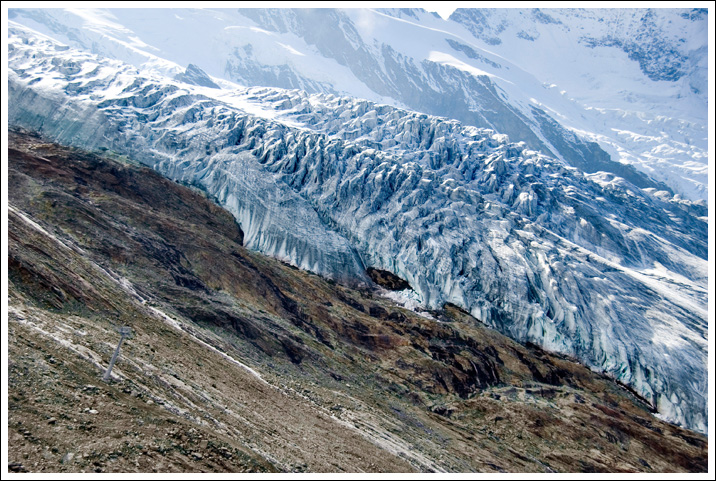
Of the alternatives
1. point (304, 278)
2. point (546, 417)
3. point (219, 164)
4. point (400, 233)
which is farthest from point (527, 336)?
point (219, 164)

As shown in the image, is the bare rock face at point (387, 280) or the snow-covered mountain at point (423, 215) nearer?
the snow-covered mountain at point (423, 215)

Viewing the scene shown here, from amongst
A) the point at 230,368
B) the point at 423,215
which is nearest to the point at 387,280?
the point at 423,215

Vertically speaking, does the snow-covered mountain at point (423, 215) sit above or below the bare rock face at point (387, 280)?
above

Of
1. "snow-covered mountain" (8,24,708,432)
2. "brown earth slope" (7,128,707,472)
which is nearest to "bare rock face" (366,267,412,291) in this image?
"snow-covered mountain" (8,24,708,432)

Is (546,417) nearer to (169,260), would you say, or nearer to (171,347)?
(171,347)

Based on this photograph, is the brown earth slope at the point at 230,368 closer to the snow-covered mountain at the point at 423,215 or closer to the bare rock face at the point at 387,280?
the bare rock face at the point at 387,280

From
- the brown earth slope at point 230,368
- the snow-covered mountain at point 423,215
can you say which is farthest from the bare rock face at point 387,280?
the brown earth slope at point 230,368

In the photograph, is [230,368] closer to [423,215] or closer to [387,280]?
[387,280]

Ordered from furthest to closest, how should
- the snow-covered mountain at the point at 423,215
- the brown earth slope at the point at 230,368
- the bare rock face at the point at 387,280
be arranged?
the bare rock face at the point at 387,280, the snow-covered mountain at the point at 423,215, the brown earth slope at the point at 230,368

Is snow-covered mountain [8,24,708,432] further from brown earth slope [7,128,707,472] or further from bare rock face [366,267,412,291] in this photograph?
brown earth slope [7,128,707,472]
